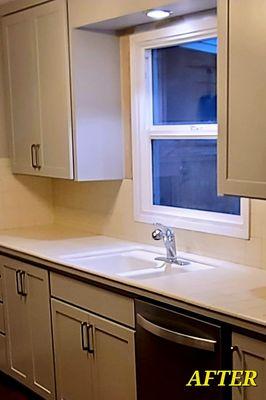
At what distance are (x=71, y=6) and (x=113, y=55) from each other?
0.37m

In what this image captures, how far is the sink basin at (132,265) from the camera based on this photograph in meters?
2.81

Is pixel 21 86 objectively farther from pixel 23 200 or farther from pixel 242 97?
pixel 242 97

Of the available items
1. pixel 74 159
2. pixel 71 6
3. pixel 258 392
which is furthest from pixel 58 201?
pixel 258 392

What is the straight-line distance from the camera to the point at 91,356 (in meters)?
2.82

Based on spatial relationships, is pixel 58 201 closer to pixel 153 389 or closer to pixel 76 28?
pixel 76 28

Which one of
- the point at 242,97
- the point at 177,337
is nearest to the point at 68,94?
the point at 242,97

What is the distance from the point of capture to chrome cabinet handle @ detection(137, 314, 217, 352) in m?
2.14

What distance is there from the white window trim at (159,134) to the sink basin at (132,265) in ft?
0.73

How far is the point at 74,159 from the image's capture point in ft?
11.0

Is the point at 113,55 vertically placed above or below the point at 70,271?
above

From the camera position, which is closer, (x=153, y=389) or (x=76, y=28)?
(x=153, y=389)

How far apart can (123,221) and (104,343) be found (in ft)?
3.26

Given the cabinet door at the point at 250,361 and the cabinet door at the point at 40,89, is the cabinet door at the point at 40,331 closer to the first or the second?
the cabinet door at the point at 40,89

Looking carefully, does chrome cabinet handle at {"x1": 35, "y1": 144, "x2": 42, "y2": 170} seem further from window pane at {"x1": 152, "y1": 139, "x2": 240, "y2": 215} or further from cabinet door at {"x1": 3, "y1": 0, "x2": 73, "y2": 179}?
window pane at {"x1": 152, "y1": 139, "x2": 240, "y2": 215}
